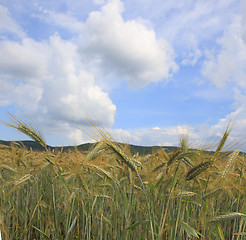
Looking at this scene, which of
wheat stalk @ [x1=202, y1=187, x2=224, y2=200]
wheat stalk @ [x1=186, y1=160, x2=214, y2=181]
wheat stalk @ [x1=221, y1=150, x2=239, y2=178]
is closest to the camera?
wheat stalk @ [x1=186, y1=160, x2=214, y2=181]

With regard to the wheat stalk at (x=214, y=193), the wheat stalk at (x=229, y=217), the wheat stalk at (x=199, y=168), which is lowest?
the wheat stalk at (x=229, y=217)

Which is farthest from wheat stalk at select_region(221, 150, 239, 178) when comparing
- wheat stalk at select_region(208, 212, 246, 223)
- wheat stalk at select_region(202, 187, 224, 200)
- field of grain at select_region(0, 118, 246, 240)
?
wheat stalk at select_region(208, 212, 246, 223)

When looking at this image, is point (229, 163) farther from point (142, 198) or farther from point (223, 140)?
point (142, 198)

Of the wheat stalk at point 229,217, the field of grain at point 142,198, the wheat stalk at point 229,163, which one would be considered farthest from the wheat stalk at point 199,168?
the wheat stalk at point 229,163

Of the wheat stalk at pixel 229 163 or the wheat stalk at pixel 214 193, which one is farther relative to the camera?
the wheat stalk at pixel 229 163

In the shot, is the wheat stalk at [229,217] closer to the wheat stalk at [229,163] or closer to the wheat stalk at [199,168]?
the wheat stalk at [199,168]

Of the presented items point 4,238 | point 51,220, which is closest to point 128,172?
point 51,220

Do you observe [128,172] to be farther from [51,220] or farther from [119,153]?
[51,220]

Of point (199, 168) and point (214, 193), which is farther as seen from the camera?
point (214, 193)

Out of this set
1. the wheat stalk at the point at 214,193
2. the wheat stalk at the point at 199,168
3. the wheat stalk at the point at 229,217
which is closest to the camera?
the wheat stalk at the point at 229,217

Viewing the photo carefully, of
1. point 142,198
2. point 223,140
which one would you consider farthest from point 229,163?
point 142,198

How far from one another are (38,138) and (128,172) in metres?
1.10

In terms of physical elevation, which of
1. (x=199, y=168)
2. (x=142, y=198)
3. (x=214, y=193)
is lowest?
(x=142, y=198)

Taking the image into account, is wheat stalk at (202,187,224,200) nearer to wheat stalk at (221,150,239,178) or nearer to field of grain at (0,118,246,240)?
field of grain at (0,118,246,240)
